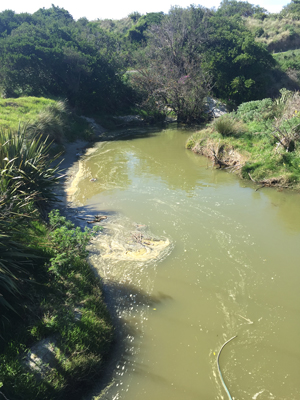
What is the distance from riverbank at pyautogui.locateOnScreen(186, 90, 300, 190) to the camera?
415 inches

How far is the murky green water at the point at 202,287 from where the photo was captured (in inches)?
149

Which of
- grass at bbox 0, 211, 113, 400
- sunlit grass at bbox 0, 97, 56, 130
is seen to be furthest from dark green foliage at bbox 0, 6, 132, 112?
grass at bbox 0, 211, 113, 400

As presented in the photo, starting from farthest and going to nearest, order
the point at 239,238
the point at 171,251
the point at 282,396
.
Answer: the point at 239,238, the point at 171,251, the point at 282,396

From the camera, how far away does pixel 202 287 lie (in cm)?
543

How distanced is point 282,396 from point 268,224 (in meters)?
4.95

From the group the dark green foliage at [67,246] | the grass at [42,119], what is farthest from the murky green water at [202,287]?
the grass at [42,119]

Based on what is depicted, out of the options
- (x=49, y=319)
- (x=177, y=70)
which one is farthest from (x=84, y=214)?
(x=177, y=70)

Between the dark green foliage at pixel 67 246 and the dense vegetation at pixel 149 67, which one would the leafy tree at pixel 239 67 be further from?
the dark green foliage at pixel 67 246

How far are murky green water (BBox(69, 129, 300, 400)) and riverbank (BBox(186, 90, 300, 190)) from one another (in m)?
0.79

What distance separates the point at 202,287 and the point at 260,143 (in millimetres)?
8812

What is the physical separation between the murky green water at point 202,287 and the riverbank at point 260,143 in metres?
0.79

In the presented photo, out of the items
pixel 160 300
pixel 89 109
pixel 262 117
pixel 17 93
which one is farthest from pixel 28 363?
pixel 89 109

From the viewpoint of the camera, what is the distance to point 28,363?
3.23 m

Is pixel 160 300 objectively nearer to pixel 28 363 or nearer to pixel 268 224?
pixel 28 363
